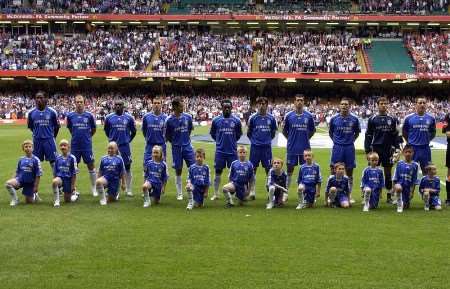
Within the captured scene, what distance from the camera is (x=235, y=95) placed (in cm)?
5306

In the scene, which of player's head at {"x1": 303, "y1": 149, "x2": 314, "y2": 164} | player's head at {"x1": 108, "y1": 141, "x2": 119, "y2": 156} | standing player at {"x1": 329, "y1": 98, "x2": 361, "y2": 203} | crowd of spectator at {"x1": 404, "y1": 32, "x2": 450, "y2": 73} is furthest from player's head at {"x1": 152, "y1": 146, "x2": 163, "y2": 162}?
crowd of spectator at {"x1": 404, "y1": 32, "x2": 450, "y2": 73}

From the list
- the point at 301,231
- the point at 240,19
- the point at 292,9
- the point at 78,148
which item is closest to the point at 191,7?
the point at 240,19

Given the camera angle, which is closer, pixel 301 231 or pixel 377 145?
pixel 301 231

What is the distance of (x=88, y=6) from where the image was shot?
57.1 m

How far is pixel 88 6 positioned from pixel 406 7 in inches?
1095

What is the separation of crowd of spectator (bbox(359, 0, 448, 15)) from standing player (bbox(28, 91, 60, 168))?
45.9 m

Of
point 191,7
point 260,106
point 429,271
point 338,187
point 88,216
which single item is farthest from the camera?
point 191,7

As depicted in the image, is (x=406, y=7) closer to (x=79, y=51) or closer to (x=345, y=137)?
(x=79, y=51)

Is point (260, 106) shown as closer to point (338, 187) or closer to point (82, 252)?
point (338, 187)

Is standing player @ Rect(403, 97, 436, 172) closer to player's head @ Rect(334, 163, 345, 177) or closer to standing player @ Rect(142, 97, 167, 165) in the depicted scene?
player's head @ Rect(334, 163, 345, 177)

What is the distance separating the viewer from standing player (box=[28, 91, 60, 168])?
1308 cm

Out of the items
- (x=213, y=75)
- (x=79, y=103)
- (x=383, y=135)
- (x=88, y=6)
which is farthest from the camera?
(x=88, y=6)

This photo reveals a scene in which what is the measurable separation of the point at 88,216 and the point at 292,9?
1888 inches

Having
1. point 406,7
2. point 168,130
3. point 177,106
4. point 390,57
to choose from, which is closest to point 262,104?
point 177,106
